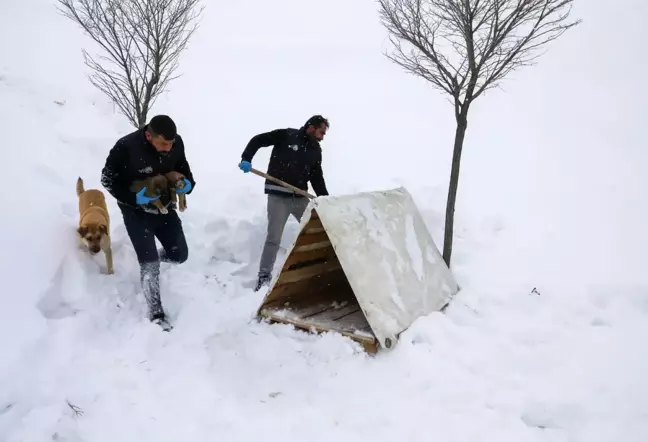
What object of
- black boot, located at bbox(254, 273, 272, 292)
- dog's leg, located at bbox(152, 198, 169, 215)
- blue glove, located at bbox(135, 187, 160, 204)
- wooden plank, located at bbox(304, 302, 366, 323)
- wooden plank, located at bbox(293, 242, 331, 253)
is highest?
blue glove, located at bbox(135, 187, 160, 204)

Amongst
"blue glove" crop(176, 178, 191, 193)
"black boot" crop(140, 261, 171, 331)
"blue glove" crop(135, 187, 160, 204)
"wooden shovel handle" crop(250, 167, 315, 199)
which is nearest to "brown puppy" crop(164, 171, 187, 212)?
"blue glove" crop(176, 178, 191, 193)

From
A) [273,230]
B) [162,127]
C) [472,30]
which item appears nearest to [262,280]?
[273,230]

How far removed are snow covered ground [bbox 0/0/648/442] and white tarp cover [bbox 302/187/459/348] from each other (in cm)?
19

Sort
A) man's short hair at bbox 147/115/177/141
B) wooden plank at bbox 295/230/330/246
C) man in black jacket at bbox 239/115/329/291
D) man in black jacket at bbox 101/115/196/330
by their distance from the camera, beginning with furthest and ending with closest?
man in black jacket at bbox 239/115/329/291, wooden plank at bbox 295/230/330/246, man in black jacket at bbox 101/115/196/330, man's short hair at bbox 147/115/177/141

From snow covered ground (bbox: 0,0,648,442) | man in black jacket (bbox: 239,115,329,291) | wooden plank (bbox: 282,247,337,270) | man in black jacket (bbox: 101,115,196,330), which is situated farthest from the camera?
man in black jacket (bbox: 239,115,329,291)

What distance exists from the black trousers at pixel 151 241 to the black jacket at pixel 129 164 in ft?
0.34

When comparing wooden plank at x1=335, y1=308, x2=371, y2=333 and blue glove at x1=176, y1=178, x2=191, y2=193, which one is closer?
wooden plank at x1=335, y1=308, x2=371, y2=333

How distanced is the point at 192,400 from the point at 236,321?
1099 mm

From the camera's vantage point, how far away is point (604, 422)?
2.51 m

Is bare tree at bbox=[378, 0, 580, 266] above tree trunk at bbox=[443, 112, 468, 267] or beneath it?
above

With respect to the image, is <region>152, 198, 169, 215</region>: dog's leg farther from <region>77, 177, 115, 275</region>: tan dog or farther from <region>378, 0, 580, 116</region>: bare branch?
<region>378, 0, 580, 116</region>: bare branch

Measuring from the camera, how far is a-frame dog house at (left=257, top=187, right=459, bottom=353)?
3.39 metres

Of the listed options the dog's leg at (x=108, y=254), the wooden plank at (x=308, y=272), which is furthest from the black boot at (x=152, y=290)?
the wooden plank at (x=308, y=272)

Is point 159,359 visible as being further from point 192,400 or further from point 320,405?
point 320,405
